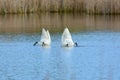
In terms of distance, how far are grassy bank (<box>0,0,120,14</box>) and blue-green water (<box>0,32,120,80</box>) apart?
11.5 m

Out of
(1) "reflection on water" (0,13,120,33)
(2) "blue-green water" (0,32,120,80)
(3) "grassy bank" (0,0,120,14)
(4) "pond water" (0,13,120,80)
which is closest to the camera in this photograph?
(2) "blue-green water" (0,32,120,80)

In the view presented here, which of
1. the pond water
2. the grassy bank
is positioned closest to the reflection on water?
the pond water

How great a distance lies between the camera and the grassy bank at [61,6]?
1560 inches

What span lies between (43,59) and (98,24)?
15938mm

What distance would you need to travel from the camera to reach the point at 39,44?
81.4 feet

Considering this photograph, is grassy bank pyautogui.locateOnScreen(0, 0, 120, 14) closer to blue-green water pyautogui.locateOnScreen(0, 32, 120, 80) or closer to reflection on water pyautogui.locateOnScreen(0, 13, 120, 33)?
reflection on water pyautogui.locateOnScreen(0, 13, 120, 33)

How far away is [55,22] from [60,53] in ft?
52.9

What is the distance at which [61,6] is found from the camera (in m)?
43.6

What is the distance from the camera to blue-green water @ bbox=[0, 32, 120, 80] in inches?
676

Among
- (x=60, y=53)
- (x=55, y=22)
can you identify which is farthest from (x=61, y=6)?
(x=60, y=53)

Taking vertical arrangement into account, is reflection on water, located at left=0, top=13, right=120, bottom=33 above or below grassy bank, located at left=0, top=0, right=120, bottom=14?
below

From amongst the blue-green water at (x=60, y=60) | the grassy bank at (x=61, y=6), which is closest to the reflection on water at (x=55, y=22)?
the grassy bank at (x=61, y=6)

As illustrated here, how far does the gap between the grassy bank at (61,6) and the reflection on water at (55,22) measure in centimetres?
45

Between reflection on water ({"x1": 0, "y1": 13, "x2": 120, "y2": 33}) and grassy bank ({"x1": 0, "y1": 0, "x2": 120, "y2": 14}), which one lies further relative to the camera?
grassy bank ({"x1": 0, "y1": 0, "x2": 120, "y2": 14})
